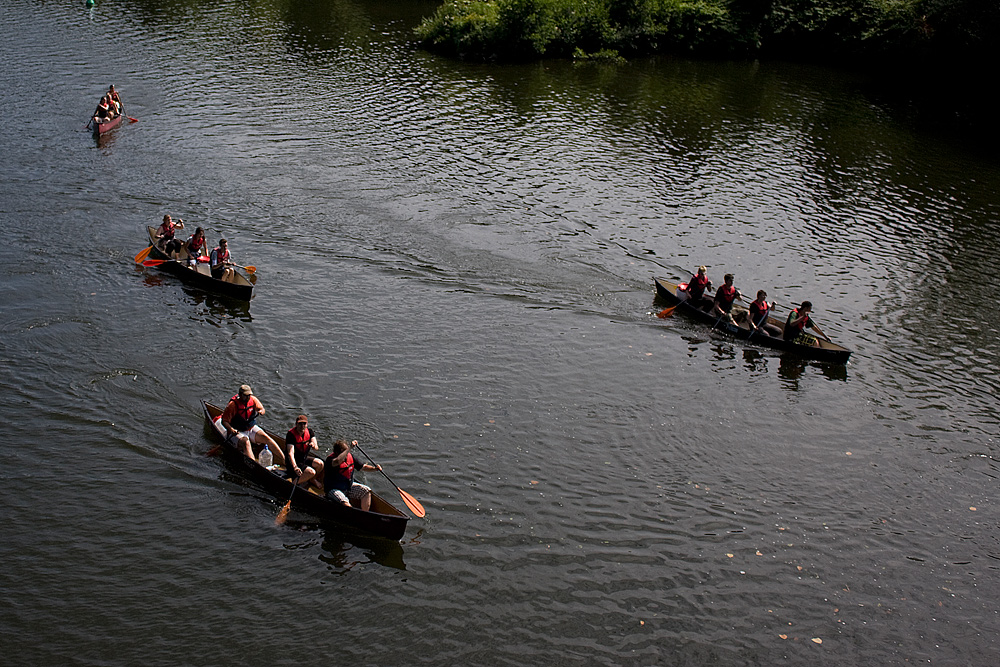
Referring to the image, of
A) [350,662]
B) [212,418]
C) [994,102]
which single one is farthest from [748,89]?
[350,662]

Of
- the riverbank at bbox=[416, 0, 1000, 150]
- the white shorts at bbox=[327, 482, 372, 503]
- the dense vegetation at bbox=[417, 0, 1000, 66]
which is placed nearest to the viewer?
the white shorts at bbox=[327, 482, 372, 503]

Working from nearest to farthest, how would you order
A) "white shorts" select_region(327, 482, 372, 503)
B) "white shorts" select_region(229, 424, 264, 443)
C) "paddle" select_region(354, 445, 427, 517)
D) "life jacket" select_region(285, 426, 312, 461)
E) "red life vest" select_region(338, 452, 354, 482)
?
"white shorts" select_region(327, 482, 372, 503), "red life vest" select_region(338, 452, 354, 482), "paddle" select_region(354, 445, 427, 517), "life jacket" select_region(285, 426, 312, 461), "white shorts" select_region(229, 424, 264, 443)

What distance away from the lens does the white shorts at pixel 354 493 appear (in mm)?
17094

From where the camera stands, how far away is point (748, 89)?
Result: 173 ft

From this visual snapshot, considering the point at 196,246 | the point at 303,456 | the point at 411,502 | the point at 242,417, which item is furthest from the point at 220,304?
the point at 411,502

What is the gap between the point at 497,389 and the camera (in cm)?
2231

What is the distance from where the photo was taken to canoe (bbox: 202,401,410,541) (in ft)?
55.0

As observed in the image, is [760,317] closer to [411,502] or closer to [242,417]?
[411,502]

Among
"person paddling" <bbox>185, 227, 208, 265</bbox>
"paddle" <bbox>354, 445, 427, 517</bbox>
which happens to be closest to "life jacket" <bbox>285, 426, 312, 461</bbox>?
"paddle" <bbox>354, 445, 427, 517</bbox>

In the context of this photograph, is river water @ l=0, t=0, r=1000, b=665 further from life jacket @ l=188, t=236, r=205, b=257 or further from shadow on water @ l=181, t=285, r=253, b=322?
life jacket @ l=188, t=236, r=205, b=257

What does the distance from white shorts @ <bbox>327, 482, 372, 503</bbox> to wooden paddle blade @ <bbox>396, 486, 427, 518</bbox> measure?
70 centimetres

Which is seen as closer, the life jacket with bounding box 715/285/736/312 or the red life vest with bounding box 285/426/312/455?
the red life vest with bounding box 285/426/312/455

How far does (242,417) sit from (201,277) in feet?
29.9

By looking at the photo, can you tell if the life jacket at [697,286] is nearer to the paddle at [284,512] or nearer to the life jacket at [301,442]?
the life jacket at [301,442]
